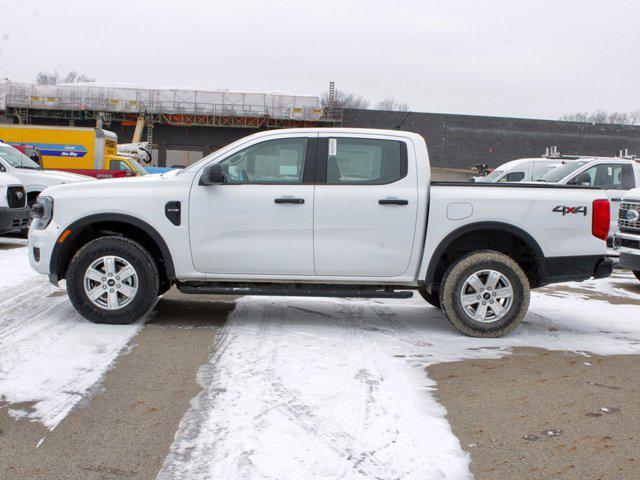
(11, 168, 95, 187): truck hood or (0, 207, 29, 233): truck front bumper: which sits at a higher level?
(11, 168, 95, 187): truck hood

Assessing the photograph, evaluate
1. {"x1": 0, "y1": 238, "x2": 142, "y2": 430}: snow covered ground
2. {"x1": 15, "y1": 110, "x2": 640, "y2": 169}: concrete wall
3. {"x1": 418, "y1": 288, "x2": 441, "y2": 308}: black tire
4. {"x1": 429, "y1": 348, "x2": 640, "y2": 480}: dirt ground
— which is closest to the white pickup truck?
{"x1": 0, "y1": 238, "x2": 142, "y2": 430}: snow covered ground

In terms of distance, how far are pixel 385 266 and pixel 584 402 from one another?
2250 mm

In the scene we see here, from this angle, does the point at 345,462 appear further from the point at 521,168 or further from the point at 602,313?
the point at 521,168

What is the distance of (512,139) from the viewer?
53250mm

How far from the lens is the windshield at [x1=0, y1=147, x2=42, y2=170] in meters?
14.7

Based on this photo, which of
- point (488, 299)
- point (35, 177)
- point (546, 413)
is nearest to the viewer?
point (546, 413)

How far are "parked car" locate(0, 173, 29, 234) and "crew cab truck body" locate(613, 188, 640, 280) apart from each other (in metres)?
9.93

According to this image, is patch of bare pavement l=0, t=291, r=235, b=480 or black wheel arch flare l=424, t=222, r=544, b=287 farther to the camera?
black wheel arch flare l=424, t=222, r=544, b=287

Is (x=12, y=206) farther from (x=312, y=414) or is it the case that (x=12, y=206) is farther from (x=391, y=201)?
(x=312, y=414)

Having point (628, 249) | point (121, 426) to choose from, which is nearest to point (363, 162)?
point (121, 426)

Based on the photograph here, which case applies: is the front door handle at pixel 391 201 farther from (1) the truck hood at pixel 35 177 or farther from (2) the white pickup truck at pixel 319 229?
(1) the truck hood at pixel 35 177

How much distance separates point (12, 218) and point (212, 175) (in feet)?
23.7

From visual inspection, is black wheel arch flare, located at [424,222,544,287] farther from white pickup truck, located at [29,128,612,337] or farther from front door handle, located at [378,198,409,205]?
front door handle, located at [378,198,409,205]

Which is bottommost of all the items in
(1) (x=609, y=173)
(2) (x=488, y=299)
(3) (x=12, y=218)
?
(2) (x=488, y=299)
